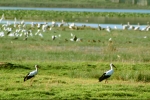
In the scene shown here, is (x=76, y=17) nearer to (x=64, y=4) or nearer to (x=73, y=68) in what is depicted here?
(x=73, y=68)

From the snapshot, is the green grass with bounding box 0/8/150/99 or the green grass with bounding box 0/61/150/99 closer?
the green grass with bounding box 0/61/150/99

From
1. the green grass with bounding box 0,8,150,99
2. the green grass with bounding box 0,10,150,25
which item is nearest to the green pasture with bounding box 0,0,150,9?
the green grass with bounding box 0,10,150,25

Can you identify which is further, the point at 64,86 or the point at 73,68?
the point at 73,68

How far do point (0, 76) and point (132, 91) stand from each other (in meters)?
5.04

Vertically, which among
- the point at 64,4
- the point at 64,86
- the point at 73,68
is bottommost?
the point at 64,4

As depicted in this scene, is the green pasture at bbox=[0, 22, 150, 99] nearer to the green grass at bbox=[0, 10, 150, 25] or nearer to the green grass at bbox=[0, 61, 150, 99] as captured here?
the green grass at bbox=[0, 61, 150, 99]

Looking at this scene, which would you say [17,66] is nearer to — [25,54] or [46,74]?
[46,74]

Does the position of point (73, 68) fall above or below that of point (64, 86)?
below

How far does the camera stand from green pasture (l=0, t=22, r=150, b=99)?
1428cm

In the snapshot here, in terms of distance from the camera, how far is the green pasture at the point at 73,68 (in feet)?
46.9

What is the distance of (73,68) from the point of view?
68.2 ft

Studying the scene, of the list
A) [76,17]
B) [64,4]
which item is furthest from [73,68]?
[64,4]

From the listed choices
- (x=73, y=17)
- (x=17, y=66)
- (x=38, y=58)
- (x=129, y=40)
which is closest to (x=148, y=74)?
(x=17, y=66)

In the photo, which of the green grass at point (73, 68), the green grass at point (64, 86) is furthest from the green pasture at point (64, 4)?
the green grass at point (64, 86)
